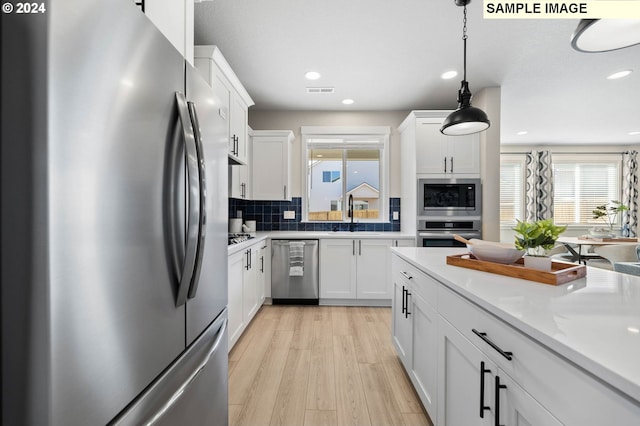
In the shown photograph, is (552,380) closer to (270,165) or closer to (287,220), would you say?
(270,165)

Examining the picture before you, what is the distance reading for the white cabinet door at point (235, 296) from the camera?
242 centimetres

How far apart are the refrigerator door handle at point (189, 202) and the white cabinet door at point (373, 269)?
119 inches

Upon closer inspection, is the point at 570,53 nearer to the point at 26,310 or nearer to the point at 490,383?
the point at 490,383

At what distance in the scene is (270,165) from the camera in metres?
4.19

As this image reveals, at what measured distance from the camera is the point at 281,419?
173 cm

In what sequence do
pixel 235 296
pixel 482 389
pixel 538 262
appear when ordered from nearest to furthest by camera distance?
pixel 482 389, pixel 538 262, pixel 235 296

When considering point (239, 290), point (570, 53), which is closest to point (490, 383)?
point (239, 290)

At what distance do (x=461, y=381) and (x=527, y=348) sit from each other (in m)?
0.51

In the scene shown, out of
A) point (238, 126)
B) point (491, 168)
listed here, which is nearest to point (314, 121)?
point (238, 126)

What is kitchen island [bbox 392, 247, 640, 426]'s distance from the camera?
615mm

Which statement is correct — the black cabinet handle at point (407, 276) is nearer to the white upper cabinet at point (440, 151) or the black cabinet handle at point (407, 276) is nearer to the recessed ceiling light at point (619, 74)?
the white upper cabinet at point (440, 151)

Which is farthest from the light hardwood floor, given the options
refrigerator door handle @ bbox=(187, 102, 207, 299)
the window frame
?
the window frame

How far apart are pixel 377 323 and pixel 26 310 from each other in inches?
123

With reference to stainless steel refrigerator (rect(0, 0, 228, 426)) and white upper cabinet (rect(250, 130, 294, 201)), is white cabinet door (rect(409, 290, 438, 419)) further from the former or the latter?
white upper cabinet (rect(250, 130, 294, 201))
